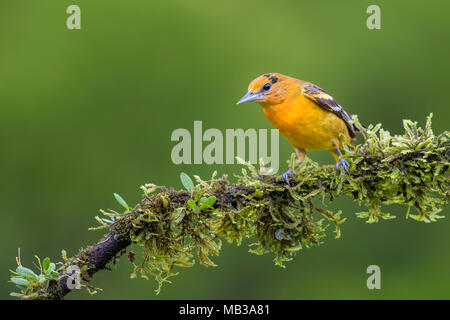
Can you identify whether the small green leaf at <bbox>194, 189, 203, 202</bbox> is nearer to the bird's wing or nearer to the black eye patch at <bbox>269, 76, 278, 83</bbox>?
the black eye patch at <bbox>269, 76, 278, 83</bbox>

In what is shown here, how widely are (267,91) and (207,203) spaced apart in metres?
1.81

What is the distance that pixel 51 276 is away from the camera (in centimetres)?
311

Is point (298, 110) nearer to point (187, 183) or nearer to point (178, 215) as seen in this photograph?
point (187, 183)

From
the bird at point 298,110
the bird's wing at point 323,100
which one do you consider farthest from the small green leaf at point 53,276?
the bird's wing at point 323,100

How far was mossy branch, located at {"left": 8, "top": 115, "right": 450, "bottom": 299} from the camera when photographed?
3232mm

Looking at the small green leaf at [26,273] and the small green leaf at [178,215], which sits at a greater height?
the small green leaf at [178,215]

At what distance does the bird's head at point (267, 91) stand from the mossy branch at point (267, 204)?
1305 millimetres

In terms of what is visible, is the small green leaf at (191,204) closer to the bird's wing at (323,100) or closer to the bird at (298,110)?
the bird at (298,110)

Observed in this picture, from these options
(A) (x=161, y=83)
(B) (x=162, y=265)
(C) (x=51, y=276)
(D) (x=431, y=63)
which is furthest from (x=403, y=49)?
(C) (x=51, y=276)

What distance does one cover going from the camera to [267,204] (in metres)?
3.41

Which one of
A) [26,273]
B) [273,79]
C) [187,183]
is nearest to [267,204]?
[187,183]

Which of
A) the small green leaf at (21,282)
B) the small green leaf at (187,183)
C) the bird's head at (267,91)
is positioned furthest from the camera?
the bird's head at (267,91)

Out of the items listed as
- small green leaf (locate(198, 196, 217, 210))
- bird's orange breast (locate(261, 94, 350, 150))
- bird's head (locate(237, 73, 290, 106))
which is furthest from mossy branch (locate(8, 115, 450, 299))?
bird's head (locate(237, 73, 290, 106))

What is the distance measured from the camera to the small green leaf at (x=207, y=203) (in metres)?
3.22
